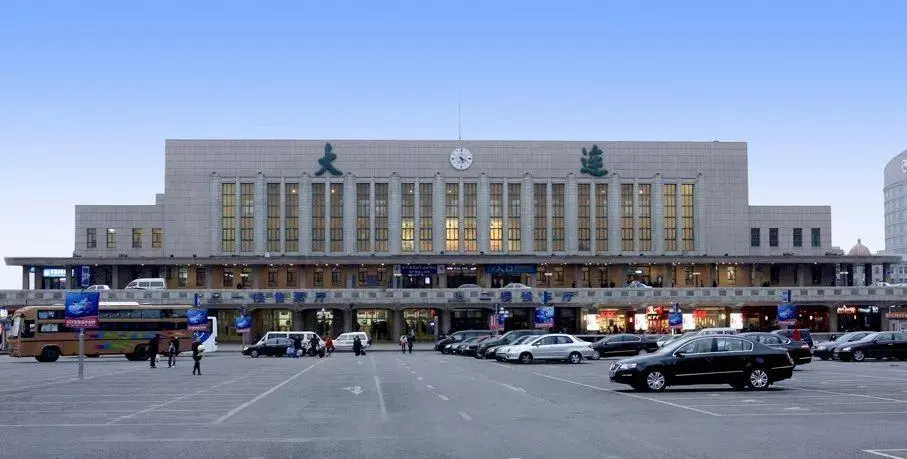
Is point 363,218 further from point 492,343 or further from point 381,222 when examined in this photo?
point 492,343

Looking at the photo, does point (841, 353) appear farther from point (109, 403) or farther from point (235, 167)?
point (235, 167)

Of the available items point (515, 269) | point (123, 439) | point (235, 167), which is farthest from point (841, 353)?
point (235, 167)

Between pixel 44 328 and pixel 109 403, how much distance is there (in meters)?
37.4

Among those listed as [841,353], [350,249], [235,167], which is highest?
[235,167]

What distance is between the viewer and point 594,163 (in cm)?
11850

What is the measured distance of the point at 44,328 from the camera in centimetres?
6281

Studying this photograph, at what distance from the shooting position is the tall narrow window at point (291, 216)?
116 metres

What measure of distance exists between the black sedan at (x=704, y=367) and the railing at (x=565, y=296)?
220ft

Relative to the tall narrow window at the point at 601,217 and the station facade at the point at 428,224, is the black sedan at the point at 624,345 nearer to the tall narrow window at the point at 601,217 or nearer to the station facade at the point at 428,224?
the station facade at the point at 428,224

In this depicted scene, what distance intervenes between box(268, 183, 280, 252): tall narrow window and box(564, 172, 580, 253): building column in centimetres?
3341

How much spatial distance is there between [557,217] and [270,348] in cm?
5612

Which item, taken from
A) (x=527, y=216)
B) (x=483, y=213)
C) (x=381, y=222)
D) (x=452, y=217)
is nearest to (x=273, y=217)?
(x=381, y=222)

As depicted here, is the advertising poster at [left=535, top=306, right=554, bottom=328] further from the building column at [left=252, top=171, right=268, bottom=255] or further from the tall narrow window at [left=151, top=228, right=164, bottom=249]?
the tall narrow window at [left=151, top=228, right=164, bottom=249]

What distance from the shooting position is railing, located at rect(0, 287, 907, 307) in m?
100
